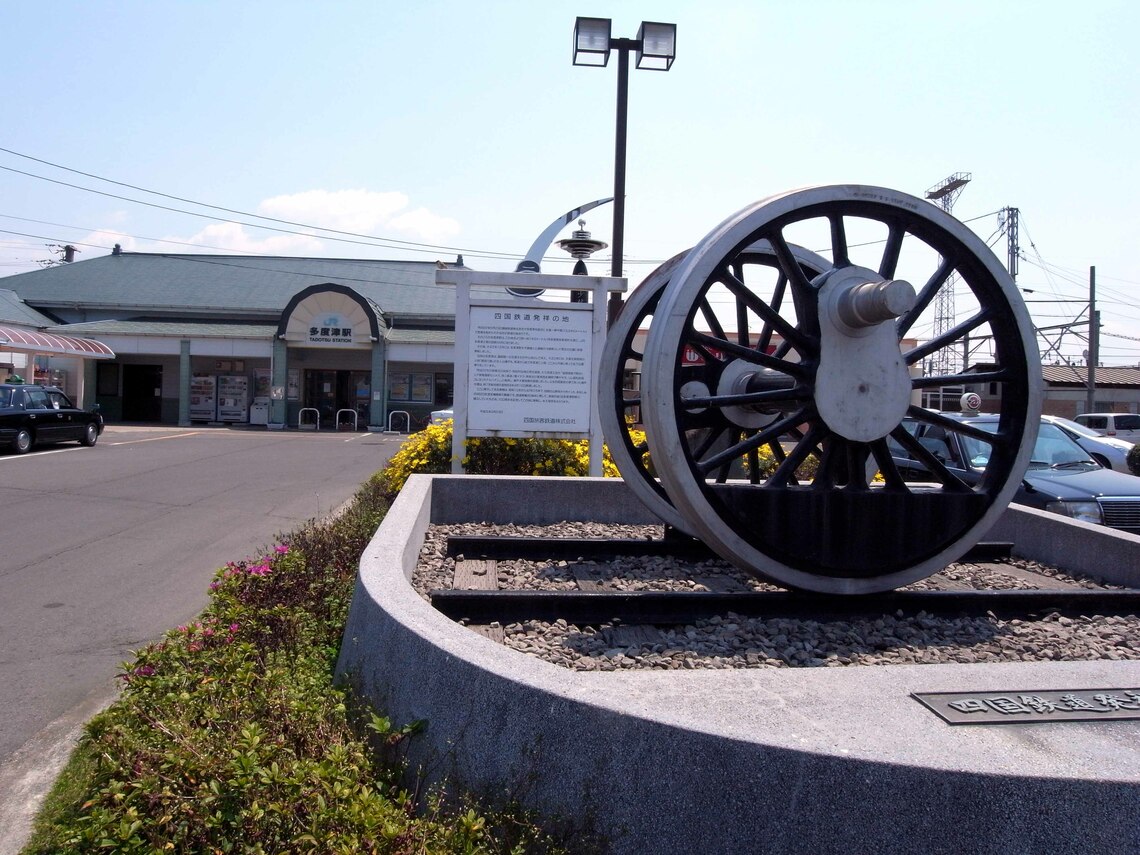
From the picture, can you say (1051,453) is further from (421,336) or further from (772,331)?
(421,336)

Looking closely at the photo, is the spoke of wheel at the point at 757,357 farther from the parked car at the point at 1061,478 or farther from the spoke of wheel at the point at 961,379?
the parked car at the point at 1061,478

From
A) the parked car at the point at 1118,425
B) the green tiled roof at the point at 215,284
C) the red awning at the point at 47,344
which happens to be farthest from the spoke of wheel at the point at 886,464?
the green tiled roof at the point at 215,284

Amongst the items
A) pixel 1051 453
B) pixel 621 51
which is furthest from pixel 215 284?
pixel 1051 453

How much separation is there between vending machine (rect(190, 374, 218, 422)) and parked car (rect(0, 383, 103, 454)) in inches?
A: 555

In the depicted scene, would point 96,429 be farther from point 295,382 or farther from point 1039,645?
point 1039,645

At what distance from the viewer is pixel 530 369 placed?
34.3 feet

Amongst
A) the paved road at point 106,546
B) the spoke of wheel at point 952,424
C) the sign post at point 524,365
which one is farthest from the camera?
the sign post at point 524,365

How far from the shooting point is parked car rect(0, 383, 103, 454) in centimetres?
2061

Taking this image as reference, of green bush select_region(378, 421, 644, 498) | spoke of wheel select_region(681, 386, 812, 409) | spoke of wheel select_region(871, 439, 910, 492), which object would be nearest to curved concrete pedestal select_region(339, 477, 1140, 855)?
→ spoke of wheel select_region(871, 439, 910, 492)

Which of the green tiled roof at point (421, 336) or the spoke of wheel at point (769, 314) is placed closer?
the spoke of wheel at point (769, 314)

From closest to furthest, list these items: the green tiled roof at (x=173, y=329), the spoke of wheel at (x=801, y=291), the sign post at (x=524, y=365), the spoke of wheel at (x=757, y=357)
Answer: the spoke of wheel at (x=757, y=357), the spoke of wheel at (x=801, y=291), the sign post at (x=524, y=365), the green tiled roof at (x=173, y=329)

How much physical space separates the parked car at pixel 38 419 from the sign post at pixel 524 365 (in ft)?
48.5

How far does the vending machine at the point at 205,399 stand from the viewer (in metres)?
37.7

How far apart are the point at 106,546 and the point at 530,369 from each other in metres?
4.89
